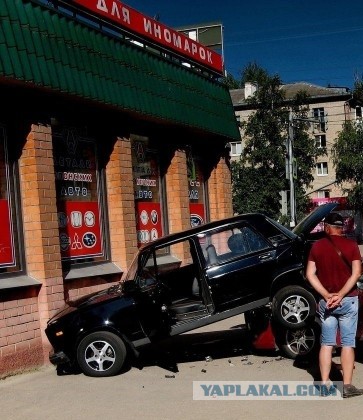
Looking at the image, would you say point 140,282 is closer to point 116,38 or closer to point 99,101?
point 99,101

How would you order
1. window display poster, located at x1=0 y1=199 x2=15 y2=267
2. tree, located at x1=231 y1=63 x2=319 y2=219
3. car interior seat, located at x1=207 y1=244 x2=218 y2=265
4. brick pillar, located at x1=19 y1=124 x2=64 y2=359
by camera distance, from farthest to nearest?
tree, located at x1=231 y1=63 x2=319 y2=219, brick pillar, located at x1=19 y1=124 x2=64 y2=359, window display poster, located at x1=0 y1=199 x2=15 y2=267, car interior seat, located at x1=207 y1=244 x2=218 y2=265

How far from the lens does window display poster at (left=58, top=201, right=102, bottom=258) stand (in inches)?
386

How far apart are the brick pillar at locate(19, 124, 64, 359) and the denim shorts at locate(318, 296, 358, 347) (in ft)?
13.7

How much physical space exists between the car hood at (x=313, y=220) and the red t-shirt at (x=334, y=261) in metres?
2.18

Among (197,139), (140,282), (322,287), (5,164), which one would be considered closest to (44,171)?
(5,164)

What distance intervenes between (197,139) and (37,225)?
605cm

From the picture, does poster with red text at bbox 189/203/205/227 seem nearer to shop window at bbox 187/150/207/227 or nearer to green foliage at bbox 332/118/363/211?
shop window at bbox 187/150/207/227

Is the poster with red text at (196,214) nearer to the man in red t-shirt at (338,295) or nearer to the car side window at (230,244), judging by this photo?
the car side window at (230,244)

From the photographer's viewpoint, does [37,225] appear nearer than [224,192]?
Yes

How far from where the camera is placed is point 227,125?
1454 centimetres

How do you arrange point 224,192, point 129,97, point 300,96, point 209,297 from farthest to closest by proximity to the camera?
point 300,96, point 224,192, point 129,97, point 209,297

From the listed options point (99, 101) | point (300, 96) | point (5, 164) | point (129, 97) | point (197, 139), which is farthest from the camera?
point (300, 96)

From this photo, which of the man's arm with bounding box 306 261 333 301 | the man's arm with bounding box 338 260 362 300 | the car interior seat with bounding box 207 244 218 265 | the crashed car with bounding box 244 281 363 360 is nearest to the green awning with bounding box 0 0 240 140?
the car interior seat with bounding box 207 244 218 265

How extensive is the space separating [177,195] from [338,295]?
7227 millimetres
